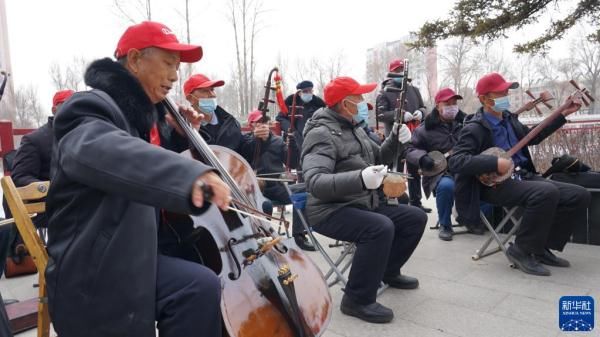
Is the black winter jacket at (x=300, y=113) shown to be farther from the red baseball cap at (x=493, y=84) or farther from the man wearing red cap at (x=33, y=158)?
the man wearing red cap at (x=33, y=158)

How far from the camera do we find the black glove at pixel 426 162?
5109 millimetres

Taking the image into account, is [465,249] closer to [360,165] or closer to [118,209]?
[360,165]

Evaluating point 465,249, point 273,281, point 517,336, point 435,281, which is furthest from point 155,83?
point 465,249

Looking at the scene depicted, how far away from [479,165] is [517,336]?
5.08 feet

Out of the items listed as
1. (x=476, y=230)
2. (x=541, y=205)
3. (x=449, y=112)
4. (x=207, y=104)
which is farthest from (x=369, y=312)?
(x=449, y=112)

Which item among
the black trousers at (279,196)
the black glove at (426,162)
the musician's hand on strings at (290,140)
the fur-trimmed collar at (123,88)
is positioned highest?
the fur-trimmed collar at (123,88)

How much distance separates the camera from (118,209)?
4.79 ft

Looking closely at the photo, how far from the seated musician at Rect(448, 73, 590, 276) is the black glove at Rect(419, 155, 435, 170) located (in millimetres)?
979

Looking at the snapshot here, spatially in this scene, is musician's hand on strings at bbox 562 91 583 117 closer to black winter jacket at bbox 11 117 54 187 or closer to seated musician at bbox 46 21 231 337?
seated musician at bbox 46 21 231 337

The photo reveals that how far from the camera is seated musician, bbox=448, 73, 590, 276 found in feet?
12.2

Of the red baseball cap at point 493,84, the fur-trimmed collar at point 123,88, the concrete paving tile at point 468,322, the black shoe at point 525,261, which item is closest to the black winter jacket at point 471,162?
the red baseball cap at point 493,84

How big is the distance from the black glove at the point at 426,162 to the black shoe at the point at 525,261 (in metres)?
1.43

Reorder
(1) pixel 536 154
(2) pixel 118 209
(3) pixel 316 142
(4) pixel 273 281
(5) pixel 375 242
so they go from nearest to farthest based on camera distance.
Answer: (2) pixel 118 209, (4) pixel 273 281, (5) pixel 375 242, (3) pixel 316 142, (1) pixel 536 154

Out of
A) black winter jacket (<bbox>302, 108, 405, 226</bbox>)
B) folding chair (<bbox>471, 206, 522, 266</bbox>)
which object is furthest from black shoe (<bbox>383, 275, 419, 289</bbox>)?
folding chair (<bbox>471, 206, 522, 266</bbox>)
